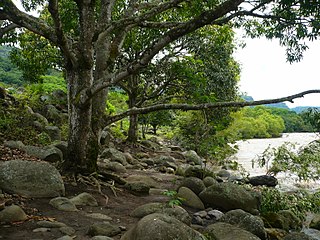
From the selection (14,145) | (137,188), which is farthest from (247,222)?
(14,145)

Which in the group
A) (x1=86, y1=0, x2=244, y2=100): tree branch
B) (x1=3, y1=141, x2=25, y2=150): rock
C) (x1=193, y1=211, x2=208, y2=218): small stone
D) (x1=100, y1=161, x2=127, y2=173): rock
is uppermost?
(x1=86, y1=0, x2=244, y2=100): tree branch

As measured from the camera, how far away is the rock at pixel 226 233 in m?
4.75

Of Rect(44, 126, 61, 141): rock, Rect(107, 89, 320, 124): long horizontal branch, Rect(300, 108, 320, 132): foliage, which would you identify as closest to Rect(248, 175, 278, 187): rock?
Rect(300, 108, 320, 132): foliage

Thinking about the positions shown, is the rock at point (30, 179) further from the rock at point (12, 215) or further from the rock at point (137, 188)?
the rock at point (137, 188)

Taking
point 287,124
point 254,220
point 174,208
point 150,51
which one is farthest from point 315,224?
point 287,124

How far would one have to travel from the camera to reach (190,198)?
23.5ft

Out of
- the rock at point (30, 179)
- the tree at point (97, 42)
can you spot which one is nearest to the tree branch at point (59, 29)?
the tree at point (97, 42)

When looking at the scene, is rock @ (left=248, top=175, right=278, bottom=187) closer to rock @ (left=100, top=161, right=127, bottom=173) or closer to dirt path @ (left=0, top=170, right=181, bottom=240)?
rock @ (left=100, top=161, right=127, bottom=173)

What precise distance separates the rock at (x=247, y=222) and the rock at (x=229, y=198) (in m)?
1.18

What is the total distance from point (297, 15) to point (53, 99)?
13.3 metres

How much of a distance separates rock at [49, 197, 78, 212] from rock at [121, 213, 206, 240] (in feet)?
5.39

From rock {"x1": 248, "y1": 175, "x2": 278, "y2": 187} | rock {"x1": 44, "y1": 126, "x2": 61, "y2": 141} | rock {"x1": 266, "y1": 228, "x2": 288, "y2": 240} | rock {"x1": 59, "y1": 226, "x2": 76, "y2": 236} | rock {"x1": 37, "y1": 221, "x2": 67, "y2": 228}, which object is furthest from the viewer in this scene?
rock {"x1": 248, "y1": 175, "x2": 278, "y2": 187}

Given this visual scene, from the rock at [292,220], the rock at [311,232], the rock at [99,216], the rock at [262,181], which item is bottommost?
the rock at [311,232]

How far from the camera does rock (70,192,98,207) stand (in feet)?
17.9
